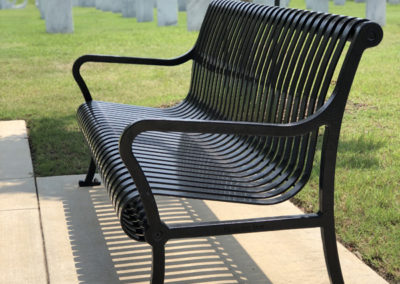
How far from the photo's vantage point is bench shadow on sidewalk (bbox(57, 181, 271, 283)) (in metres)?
3.34

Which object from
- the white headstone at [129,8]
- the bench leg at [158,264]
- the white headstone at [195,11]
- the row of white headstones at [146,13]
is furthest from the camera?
the white headstone at [129,8]

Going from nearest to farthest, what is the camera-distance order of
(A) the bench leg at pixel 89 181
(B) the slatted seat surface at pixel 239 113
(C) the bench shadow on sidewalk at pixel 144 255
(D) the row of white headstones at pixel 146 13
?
(B) the slatted seat surface at pixel 239 113, (C) the bench shadow on sidewalk at pixel 144 255, (A) the bench leg at pixel 89 181, (D) the row of white headstones at pixel 146 13

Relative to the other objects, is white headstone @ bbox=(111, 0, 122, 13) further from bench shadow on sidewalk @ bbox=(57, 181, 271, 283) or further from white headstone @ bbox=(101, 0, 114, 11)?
bench shadow on sidewalk @ bbox=(57, 181, 271, 283)

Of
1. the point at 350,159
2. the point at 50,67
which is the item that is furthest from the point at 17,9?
the point at 350,159

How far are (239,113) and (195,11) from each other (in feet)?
42.0

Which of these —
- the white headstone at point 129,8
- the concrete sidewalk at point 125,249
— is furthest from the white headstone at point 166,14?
the concrete sidewalk at point 125,249

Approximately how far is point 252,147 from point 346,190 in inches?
49.2

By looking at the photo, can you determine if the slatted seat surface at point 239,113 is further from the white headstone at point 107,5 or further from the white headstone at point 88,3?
the white headstone at point 88,3

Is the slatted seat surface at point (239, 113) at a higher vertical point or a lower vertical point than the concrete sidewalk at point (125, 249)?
higher

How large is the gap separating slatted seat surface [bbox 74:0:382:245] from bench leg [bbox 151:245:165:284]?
11 centimetres

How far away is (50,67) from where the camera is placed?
36.3ft

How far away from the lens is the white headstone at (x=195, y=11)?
52.9ft

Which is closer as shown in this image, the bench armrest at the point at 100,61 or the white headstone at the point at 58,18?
the bench armrest at the point at 100,61

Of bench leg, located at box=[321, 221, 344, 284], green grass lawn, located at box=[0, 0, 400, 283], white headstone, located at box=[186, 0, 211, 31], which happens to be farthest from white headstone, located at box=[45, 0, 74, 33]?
bench leg, located at box=[321, 221, 344, 284]
